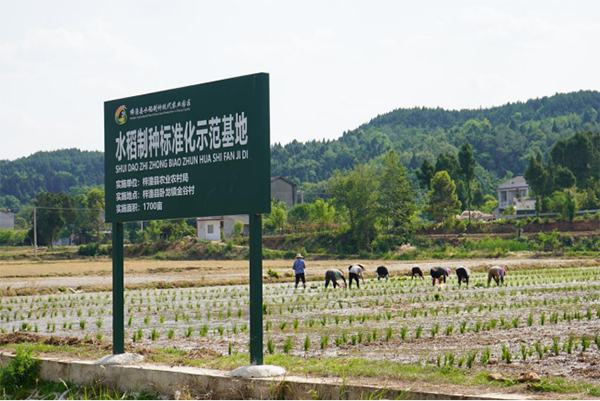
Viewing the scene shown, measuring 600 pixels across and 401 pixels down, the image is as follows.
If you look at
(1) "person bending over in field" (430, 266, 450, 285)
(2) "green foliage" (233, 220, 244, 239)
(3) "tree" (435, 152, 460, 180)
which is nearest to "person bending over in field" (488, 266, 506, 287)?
(1) "person bending over in field" (430, 266, 450, 285)

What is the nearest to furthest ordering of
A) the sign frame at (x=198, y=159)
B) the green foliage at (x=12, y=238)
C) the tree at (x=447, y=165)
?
the sign frame at (x=198, y=159) → the tree at (x=447, y=165) → the green foliage at (x=12, y=238)

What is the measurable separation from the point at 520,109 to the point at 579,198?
115011 millimetres

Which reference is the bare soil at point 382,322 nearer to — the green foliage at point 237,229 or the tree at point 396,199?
the tree at point 396,199

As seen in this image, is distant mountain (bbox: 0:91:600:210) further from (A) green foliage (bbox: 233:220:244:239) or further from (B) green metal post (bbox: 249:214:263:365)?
(B) green metal post (bbox: 249:214:263:365)

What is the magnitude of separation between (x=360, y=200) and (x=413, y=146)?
292ft

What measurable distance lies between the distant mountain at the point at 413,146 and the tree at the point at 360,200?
183ft

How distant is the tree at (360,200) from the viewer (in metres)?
64.9

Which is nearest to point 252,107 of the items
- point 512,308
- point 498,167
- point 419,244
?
point 512,308

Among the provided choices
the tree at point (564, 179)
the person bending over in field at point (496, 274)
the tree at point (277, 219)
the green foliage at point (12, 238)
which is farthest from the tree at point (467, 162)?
the green foliage at point (12, 238)

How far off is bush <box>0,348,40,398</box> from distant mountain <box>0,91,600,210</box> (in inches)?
4520

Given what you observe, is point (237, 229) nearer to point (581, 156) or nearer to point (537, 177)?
point (537, 177)

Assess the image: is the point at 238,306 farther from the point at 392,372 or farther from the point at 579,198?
the point at 579,198

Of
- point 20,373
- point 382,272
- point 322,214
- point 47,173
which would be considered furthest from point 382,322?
point 47,173

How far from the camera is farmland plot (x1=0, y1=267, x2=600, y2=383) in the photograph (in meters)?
10.0
